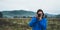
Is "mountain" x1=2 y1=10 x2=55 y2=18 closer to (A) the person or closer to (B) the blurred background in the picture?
(B) the blurred background

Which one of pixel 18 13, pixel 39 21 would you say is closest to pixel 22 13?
pixel 18 13

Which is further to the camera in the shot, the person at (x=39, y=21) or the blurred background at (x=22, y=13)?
the blurred background at (x=22, y=13)

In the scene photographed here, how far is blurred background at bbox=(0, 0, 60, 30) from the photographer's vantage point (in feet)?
15.0

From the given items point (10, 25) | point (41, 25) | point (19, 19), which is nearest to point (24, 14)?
point (19, 19)

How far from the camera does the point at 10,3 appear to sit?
4.71 metres

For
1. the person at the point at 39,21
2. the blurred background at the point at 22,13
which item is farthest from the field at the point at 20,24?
the person at the point at 39,21

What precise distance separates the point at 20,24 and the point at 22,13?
0.93ft

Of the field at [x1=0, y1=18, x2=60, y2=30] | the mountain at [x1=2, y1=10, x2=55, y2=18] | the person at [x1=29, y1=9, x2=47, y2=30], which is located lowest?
the field at [x1=0, y1=18, x2=60, y2=30]

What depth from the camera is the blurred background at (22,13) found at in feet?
15.0

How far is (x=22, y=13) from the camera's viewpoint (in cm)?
459

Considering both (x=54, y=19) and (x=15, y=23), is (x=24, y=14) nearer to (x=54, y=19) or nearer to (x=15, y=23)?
(x=15, y=23)

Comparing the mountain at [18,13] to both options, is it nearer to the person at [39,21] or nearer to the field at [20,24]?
the field at [20,24]

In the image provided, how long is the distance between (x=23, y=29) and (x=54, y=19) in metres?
0.84

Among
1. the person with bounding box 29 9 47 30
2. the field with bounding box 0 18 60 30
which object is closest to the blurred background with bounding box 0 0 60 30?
the field with bounding box 0 18 60 30
